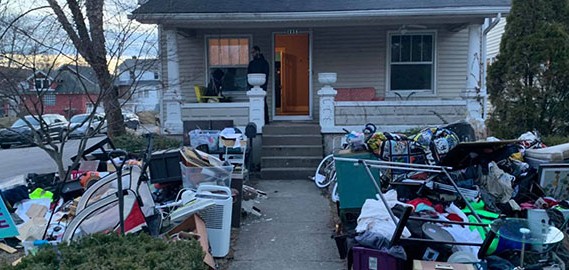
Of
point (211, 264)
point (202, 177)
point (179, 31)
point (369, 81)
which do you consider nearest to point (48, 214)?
point (202, 177)

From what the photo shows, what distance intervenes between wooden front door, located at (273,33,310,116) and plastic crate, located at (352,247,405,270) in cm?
845

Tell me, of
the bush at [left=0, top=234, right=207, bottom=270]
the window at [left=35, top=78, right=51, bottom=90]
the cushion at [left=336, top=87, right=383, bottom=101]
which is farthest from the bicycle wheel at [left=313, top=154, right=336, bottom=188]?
the window at [left=35, top=78, right=51, bottom=90]

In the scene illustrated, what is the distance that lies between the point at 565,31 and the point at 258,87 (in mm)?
6424

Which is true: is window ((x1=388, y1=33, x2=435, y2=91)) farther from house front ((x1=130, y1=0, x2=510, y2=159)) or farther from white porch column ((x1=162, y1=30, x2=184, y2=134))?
white porch column ((x1=162, y1=30, x2=184, y2=134))

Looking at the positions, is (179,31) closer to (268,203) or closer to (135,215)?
(268,203)

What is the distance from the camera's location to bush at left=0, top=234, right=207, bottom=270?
122 inches

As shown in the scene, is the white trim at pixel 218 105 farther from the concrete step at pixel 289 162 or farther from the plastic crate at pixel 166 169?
the plastic crate at pixel 166 169

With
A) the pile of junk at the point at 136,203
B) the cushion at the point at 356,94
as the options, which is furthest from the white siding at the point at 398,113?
the pile of junk at the point at 136,203

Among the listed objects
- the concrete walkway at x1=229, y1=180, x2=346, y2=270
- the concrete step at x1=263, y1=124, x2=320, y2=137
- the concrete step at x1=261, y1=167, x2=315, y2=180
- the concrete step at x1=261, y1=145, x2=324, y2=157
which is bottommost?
the concrete walkway at x1=229, y1=180, x2=346, y2=270

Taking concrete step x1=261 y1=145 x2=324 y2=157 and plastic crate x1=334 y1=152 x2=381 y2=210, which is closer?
plastic crate x1=334 y1=152 x2=381 y2=210

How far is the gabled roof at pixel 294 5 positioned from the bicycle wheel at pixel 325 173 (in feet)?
11.5

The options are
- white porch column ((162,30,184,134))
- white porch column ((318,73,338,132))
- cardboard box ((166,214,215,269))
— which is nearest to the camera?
cardboard box ((166,214,215,269))

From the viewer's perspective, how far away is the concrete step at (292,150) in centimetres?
890

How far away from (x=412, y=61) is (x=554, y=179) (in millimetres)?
5924
